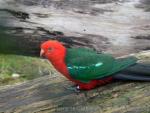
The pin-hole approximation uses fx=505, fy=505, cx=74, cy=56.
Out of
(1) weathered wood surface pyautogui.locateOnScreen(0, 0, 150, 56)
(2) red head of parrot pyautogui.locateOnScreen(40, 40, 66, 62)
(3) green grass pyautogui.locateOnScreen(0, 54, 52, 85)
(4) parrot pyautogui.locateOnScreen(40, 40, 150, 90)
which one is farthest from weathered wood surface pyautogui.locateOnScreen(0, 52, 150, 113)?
(3) green grass pyautogui.locateOnScreen(0, 54, 52, 85)

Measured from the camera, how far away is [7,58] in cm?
724

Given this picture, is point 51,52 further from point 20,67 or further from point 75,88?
point 20,67

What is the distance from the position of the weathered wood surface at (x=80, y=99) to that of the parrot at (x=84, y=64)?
13 centimetres

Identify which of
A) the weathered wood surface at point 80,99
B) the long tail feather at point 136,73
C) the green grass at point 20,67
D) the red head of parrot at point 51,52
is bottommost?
the green grass at point 20,67

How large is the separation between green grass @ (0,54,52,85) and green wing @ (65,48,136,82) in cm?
254

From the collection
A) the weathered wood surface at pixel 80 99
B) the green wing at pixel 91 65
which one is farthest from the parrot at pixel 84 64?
the weathered wood surface at pixel 80 99

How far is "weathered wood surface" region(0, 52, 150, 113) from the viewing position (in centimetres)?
461

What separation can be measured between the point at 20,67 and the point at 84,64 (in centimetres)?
281

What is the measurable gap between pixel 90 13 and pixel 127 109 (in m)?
2.08

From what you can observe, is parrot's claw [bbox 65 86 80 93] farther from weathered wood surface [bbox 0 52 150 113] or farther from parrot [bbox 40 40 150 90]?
parrot [bbox 40 40 150 90]

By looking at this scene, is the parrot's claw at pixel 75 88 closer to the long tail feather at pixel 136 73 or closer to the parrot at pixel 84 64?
the parrot at pixel 84 64

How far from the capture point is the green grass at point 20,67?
721cm

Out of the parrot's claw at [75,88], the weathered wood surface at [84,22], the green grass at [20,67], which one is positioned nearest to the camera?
the parrot's claw at [75,88]

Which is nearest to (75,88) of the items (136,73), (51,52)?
(51,52)
